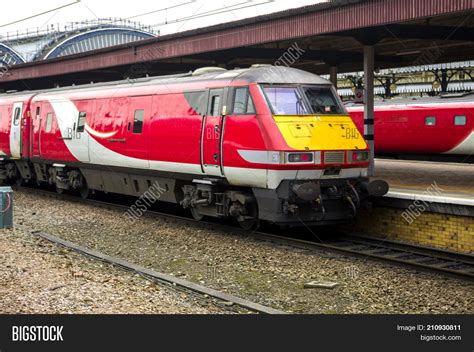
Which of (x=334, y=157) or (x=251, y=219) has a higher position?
(x=334, y=157)

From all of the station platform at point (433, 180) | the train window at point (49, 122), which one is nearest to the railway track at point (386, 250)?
the station platform at point (433, 180)

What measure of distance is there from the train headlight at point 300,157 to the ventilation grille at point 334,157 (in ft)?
1.07

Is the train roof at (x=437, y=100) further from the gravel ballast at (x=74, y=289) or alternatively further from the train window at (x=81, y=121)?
the gravel ballast at (x=74, y=289)

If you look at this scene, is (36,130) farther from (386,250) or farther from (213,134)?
(386,250)

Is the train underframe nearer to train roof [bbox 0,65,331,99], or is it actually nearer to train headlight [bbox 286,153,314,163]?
train headlight [bbox 286,153,314,163]

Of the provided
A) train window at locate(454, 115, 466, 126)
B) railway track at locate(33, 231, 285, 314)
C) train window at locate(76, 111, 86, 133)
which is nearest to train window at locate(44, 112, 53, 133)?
train window at locate(76, 111, 86, 133)

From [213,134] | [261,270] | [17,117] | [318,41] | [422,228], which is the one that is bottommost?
[261,270]

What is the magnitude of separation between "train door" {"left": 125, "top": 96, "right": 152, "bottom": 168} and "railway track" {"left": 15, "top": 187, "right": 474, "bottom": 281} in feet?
7.04

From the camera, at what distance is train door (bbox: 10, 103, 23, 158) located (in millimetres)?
21203

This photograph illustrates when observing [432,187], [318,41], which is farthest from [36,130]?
[432,187]

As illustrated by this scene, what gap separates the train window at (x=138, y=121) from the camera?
15016 millimetres

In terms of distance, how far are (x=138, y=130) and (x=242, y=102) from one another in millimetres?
3764

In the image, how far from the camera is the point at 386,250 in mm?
11664
